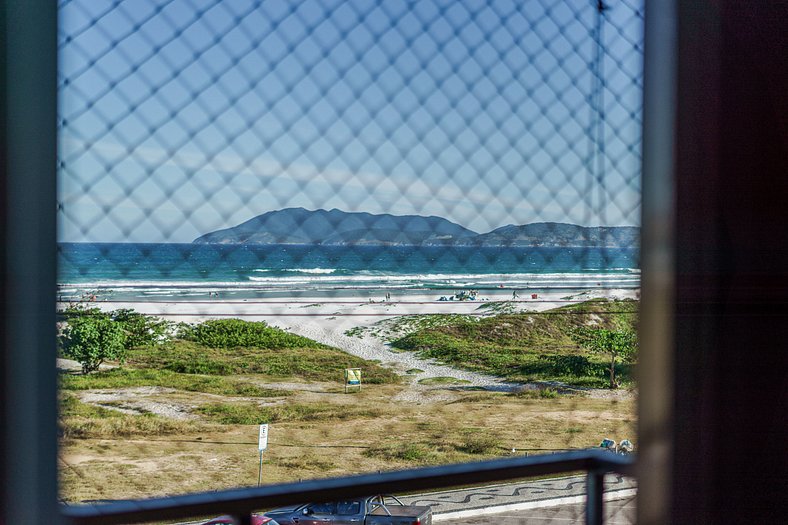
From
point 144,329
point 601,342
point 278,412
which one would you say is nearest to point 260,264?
point 144,329

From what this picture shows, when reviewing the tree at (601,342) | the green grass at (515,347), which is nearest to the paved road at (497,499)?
the tree at (601,342)

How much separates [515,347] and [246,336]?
4.22 meters

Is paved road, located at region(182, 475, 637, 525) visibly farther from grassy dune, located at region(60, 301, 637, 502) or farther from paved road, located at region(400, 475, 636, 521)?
grassy dune, located at region(60, 301, 637, 502)

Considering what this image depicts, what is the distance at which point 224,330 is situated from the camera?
10938 millimetres

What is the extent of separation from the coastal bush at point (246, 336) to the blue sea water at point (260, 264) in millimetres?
9609

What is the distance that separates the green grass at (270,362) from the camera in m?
10.7

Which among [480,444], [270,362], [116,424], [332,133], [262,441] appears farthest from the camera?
[270,362]

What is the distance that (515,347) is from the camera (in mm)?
10734

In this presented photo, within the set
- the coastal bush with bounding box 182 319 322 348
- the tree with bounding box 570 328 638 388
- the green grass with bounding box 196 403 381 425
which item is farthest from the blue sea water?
the green grass with bounding box 196 403 381 425

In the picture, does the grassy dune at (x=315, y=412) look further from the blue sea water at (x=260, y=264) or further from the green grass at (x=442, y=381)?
the blue sea water at (x=260, y=264)

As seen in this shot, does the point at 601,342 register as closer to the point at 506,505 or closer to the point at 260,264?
the point at 506,505

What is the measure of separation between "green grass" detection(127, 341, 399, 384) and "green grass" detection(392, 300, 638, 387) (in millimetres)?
908

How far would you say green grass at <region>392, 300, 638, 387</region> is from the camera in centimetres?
986

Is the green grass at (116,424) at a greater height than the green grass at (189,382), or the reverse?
the green grass at (189,382)
